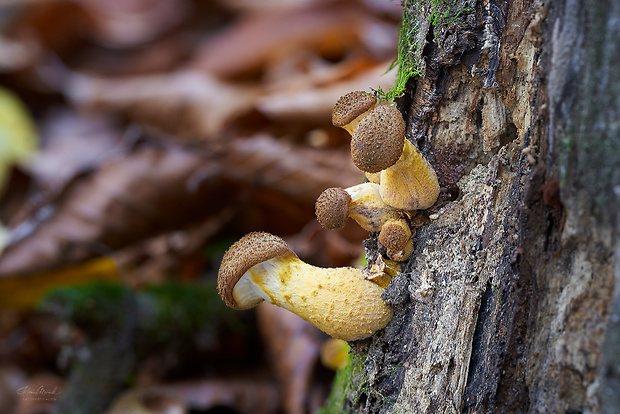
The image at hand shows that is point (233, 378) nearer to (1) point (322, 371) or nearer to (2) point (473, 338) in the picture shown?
(1) point (322, 371)

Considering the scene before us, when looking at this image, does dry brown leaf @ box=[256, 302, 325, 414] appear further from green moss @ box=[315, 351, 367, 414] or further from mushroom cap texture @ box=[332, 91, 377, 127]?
mushroom cap texture @ box=[332, 91, 377, 127]

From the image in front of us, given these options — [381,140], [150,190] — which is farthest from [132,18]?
[381,140]

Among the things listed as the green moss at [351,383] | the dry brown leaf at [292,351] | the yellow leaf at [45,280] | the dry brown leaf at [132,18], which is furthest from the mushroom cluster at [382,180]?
the dry brown leaf at [132,18]

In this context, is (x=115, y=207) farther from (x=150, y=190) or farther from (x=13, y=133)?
(x=13, y=133)

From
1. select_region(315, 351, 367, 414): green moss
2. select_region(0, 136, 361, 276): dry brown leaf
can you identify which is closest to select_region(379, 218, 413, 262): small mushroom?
select_region(315, 351, 367, 414): green moss

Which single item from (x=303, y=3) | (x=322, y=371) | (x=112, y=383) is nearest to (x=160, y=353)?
(x=112, y=383)

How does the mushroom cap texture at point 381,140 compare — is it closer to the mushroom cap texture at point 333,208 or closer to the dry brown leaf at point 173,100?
the mushroom cap texture at point 333,208
